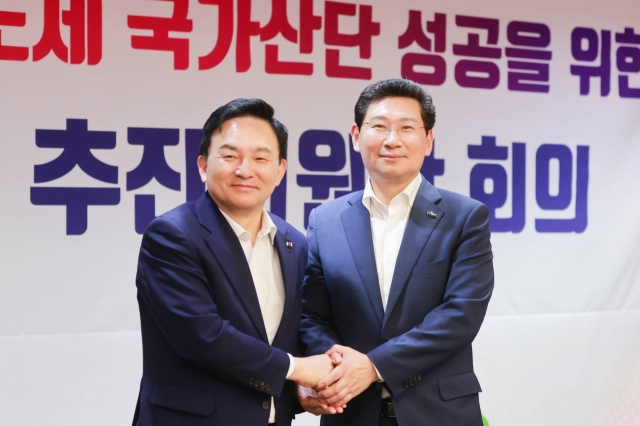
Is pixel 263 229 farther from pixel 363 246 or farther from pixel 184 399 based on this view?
pixel 184 399

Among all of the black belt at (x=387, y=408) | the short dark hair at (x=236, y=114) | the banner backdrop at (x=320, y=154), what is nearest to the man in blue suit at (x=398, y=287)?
the black belt at (x=387, y=408)

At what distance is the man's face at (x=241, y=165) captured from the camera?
1908 mm

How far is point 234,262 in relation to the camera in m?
1.88

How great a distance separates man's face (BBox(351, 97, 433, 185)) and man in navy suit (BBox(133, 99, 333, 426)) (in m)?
0.30

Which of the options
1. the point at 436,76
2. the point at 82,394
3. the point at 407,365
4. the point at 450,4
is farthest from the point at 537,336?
the point at 82,394

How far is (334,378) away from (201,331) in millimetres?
427

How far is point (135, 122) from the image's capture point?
10.3ft

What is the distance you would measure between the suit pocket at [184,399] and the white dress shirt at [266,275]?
21 cm

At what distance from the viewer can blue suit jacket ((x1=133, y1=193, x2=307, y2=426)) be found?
1.78 meters

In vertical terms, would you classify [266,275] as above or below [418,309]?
above

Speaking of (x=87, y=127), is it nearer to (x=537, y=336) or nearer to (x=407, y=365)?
(x=407, y=365)

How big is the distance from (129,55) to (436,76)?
1.47m

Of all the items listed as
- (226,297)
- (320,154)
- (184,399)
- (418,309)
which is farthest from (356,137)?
(320,154)

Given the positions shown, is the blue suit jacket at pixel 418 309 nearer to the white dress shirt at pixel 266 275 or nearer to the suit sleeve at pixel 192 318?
the white dress shirt at pixel 266 275
